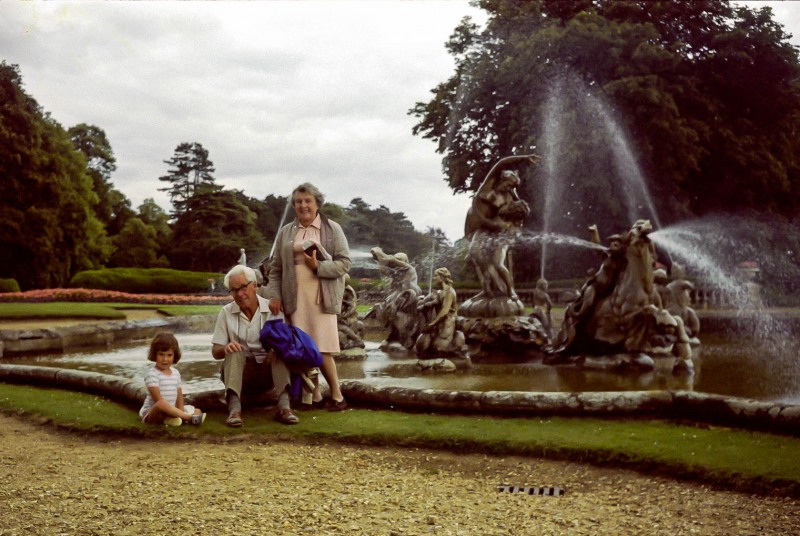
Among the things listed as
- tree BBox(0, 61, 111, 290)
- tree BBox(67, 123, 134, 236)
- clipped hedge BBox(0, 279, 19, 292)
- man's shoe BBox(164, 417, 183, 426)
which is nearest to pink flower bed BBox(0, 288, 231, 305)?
clipped hedge BBox(0, 279, 19, 292)

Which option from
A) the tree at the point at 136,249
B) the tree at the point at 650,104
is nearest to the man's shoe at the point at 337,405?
the tree at the point at 650,104

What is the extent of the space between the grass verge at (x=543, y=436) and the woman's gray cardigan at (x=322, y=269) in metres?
1.08

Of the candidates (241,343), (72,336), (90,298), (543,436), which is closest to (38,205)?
(90,298)

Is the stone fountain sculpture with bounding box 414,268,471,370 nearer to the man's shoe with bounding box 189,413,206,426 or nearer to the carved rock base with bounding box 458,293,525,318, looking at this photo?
the carved rock base with bounding box 458,293,525,318

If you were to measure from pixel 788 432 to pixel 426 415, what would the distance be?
301 centimetres

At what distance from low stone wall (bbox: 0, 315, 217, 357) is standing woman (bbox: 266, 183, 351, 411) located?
9771 millimetres

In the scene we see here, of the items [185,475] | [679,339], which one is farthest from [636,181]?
[185,475]

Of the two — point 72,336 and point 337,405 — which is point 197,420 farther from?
point 72,336

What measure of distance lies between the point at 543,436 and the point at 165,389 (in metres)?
3.27

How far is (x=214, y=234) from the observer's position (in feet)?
165

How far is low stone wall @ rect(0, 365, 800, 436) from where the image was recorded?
5.91 meters

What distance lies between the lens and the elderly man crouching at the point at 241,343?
6.69 m

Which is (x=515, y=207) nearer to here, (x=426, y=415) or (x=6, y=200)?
(x=426, y=415)

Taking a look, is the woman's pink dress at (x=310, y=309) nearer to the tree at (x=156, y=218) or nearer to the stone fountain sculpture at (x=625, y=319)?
the stone fountain sculpture at (x=625, y=319)
